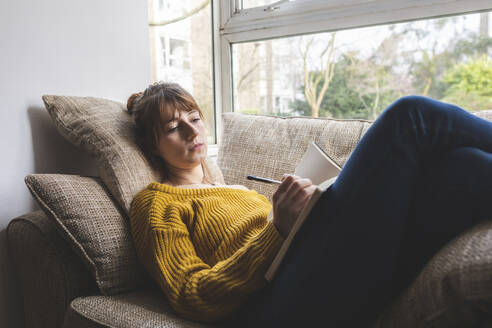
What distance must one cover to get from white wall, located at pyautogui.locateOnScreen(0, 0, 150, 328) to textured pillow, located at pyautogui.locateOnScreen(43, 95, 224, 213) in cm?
9

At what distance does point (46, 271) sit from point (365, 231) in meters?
0.79

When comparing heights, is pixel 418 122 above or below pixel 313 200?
above

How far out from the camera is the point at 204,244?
3.25 feet

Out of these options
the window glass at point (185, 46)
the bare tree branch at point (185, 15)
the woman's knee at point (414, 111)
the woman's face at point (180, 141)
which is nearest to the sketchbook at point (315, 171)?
the woman's knee at point (414, 111)

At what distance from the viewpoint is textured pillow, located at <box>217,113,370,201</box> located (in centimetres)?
134

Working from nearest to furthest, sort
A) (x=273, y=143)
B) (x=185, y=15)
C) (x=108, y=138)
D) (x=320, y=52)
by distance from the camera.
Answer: (x=108, y=138) < (x=273, y=143) < (x=320, y=52) < (x=185, y=15)

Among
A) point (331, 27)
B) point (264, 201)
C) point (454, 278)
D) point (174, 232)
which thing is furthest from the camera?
point (331, 27)

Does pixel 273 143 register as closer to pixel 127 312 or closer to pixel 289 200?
pixel 289 200

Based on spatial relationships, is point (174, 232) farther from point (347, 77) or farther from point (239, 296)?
point (347, 77)

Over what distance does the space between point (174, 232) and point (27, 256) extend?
1.37 ft

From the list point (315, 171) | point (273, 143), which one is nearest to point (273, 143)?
point (273, 143)

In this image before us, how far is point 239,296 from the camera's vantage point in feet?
2.73

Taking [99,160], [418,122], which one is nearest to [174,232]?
[99,160]

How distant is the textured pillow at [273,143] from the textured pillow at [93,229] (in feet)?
1.80
